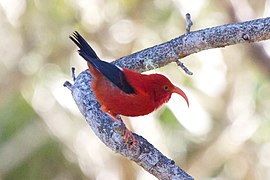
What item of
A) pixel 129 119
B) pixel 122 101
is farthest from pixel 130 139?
pixel 129 119

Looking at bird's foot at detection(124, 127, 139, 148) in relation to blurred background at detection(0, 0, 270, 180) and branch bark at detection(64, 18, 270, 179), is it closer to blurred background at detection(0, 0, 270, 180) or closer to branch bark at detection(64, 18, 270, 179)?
branch bark at detection(64, 18, 270, 179)

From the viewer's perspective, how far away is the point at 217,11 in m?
4.07

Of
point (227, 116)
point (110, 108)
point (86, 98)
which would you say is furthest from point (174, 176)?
point (227, 116)

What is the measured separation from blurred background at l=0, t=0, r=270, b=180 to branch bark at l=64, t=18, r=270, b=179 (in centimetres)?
162

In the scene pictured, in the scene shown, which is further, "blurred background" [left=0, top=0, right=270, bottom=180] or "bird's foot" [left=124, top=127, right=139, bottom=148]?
"blurred background" [left=0, top=0, right=270, bottom=180]

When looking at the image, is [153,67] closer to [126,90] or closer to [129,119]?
[126,90]

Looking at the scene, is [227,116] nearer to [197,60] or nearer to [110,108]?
[197,60]

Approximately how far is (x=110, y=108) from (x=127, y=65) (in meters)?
0.46

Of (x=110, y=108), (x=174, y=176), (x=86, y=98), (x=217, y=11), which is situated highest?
(x=217, y=11)

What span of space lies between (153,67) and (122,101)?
18.7 inches

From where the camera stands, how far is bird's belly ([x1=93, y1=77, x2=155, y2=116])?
188 centimetres

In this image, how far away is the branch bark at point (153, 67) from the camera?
194 cm

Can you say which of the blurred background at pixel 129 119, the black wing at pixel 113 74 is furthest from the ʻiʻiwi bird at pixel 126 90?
the blurred background at pixel 129 119

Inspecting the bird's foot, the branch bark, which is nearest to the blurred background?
the branch bark
